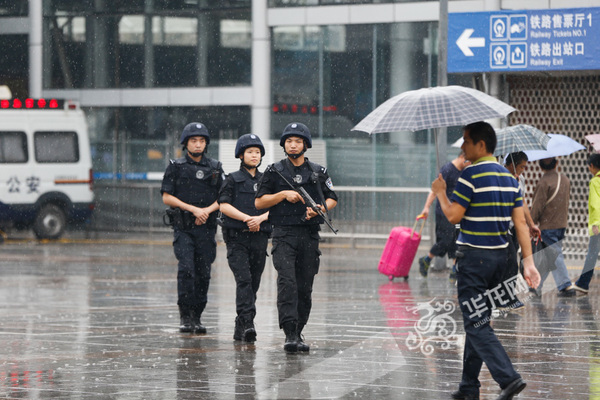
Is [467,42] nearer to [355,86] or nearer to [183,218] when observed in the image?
[355,86]

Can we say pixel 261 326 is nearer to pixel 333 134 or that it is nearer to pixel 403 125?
pixel 403 125

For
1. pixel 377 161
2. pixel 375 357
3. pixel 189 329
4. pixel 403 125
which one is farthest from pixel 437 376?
pixel 377 161

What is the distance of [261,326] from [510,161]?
3.30 meters

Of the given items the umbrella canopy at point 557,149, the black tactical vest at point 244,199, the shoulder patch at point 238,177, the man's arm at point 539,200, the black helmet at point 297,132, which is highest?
the black helmet at point 297,132

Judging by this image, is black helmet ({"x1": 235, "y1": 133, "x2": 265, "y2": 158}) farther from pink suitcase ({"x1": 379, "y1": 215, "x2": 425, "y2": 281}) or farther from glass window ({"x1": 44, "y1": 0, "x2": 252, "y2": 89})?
glass window ({"x1": 44, "y1": 0, "x2": 252, "y2": 89})

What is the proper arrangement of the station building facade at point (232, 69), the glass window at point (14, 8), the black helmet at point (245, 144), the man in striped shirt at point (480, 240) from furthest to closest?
1. the glass window at point (14, 8)
2. the station building facade at point (232, 69)
3. the black helmet at point (245, 144)
4. the man in striped shirt at point (480, 240)

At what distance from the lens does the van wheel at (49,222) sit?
24.2 m

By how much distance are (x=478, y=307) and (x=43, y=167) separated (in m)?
18.2

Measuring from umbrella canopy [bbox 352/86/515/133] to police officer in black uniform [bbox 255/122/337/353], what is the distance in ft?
4.74

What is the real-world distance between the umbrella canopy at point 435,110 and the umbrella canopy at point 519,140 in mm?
4059

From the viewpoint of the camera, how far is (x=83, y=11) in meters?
28.4

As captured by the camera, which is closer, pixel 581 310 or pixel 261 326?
pixel 261 326

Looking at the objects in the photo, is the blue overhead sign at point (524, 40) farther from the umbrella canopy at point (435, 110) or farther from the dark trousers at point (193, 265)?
the umbrella canopy at point (435, 110)

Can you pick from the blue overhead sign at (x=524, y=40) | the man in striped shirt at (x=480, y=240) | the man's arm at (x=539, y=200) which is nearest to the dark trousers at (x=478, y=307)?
the man in striped shirt at (x=480, y=240)
